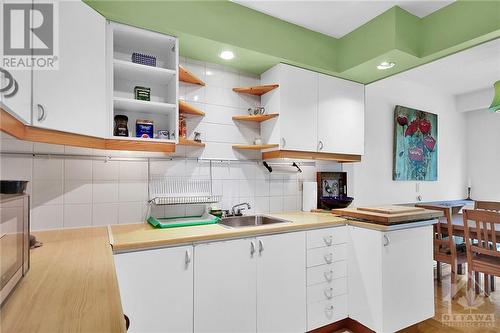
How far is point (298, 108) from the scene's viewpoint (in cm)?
241

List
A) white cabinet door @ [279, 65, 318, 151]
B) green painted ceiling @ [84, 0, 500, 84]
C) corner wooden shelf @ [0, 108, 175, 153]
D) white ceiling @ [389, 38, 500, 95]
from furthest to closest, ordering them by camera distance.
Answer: white ceiling @ [389, 38, 500, 95] < white cabinet door @ [279, 65, 318, 151] < green painted ceiling @ [84, 0, 500, 84] < corner wooden shelf @ [0, 108, 175, 153]

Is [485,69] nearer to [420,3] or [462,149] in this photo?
[462,149]

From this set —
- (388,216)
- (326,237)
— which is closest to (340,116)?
(388,216)

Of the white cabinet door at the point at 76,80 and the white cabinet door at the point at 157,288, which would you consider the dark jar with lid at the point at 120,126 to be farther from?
the white cabinet door at the point at 157,288

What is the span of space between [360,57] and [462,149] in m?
3.58

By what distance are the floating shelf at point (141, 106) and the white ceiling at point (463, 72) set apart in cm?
275

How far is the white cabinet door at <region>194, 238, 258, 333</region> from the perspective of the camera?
65.0 inches

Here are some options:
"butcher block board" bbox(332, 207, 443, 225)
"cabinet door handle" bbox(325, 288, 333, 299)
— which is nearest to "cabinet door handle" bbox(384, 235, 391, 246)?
"butcher block board" bbox(332, 207, 443, 225)

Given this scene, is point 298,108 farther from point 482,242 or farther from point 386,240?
point 482,242

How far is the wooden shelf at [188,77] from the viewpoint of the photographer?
209 centimetres

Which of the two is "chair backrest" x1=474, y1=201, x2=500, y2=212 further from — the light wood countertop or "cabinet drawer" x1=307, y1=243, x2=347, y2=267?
the light wood countertop

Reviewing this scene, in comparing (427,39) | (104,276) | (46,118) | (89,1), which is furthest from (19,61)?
(427,39)

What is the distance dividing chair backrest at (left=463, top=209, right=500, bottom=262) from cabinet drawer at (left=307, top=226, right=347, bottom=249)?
51.5 inches

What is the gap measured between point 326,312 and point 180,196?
1.50 m
